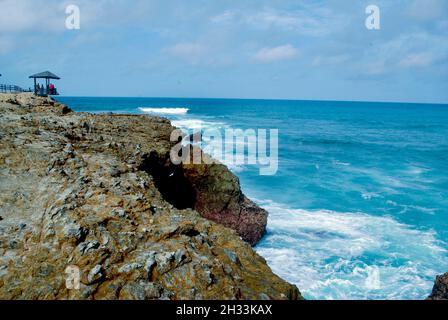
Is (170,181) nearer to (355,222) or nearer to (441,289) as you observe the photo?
(441,289)

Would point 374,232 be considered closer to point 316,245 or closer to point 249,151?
point 316,245

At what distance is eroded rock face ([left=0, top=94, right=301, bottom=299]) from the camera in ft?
15.7

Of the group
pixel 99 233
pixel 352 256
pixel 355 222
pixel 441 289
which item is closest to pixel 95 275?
pixel 99 233

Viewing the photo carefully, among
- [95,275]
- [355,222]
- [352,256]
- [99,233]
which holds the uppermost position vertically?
[99,233]

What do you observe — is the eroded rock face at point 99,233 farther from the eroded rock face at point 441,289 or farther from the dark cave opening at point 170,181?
the eroded rock face at point 441,289

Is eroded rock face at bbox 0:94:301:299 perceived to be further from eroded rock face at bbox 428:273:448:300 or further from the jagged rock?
eroded rock face at bbox 428:273:448:300

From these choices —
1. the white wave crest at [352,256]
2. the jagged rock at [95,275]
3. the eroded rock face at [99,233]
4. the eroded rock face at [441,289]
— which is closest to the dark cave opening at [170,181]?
the eroded rock face at [99,233]

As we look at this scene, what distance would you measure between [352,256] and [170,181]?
9.65 m

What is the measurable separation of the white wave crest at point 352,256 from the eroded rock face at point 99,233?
8525mm

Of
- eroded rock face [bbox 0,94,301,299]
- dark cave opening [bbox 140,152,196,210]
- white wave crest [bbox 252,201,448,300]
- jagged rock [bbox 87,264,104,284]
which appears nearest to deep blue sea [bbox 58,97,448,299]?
Result: white wave crest [bbox 252,201,448,300]

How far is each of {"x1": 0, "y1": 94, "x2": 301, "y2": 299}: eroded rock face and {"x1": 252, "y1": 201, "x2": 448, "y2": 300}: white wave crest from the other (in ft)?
28.0

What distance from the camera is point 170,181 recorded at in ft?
39.6

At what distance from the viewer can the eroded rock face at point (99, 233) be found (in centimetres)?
479
